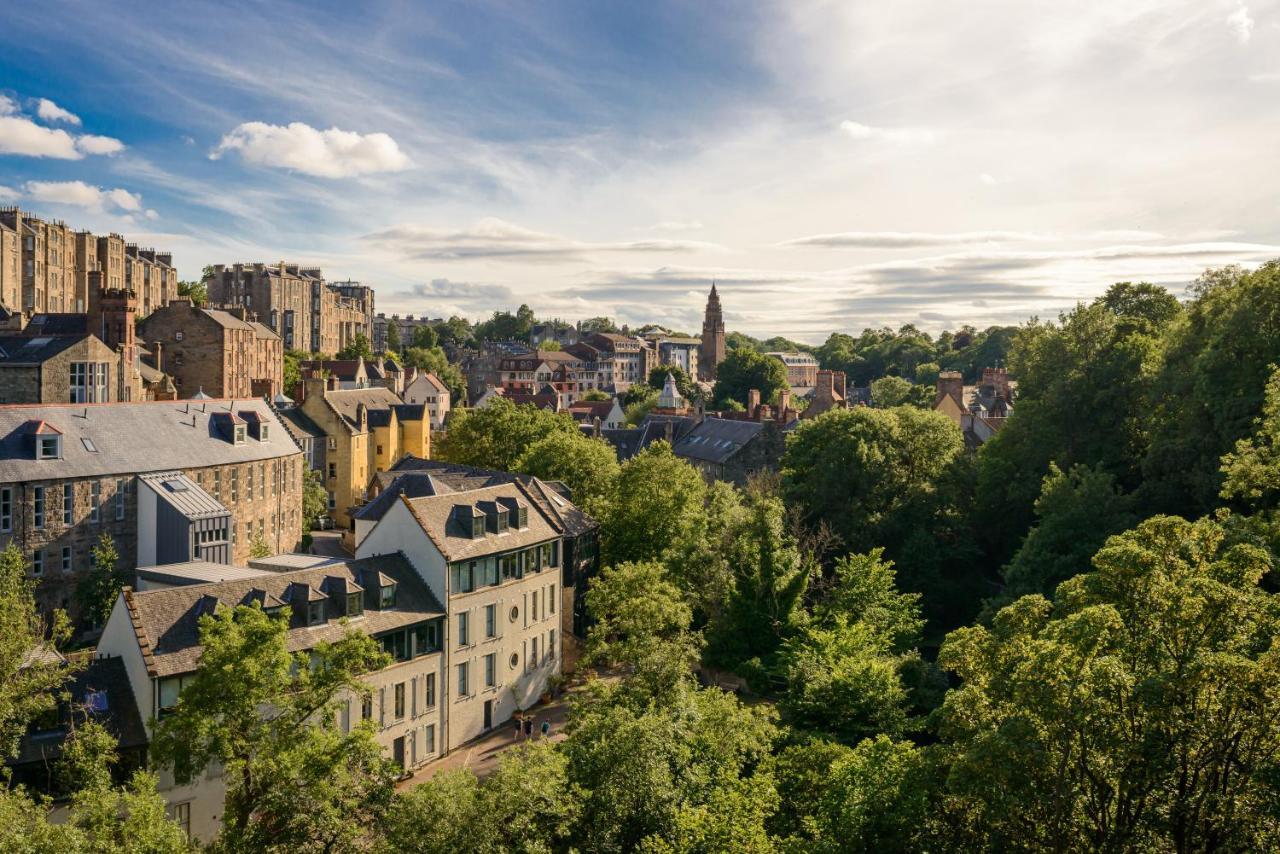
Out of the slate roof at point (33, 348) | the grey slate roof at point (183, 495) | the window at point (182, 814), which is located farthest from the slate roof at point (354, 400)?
the window at point (182, 814)

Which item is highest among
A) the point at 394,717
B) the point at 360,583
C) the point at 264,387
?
the point at 264,387

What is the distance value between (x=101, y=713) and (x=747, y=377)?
4524 inches

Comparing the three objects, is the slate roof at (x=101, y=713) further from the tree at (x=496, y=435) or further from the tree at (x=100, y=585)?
the tree at (x=496, y=435)

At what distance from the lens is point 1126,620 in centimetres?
1995

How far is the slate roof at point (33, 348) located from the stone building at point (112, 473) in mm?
11135

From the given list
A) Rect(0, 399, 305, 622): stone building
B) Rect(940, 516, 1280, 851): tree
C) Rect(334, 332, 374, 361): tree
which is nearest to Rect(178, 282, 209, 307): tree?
Rect(334, 332, 374, 361): tree

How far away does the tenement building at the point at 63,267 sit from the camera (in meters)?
100

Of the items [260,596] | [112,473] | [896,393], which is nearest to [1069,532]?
[260,596]

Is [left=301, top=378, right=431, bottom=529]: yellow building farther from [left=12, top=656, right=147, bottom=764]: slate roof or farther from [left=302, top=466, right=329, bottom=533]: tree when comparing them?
[left=12, top=656, right=147, bottom=764]: slate roof

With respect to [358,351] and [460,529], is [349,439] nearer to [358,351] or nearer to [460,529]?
[460,529]

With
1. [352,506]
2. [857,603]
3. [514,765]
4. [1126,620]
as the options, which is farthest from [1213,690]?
[352,506]

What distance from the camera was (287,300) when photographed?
139125 mm

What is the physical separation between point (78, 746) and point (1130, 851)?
2444 cm

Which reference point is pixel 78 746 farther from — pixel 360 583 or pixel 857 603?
pixel 857 603
